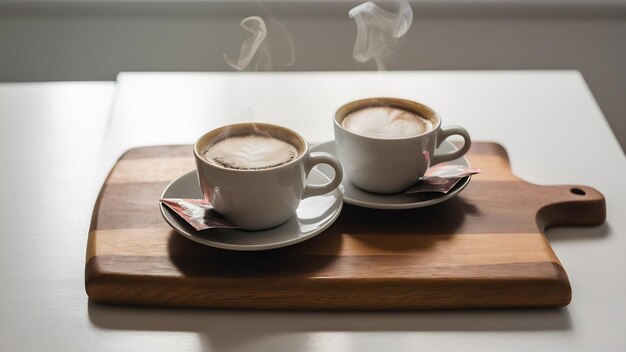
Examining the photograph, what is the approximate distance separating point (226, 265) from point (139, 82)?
741mm

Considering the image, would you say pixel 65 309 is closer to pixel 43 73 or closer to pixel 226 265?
pixel 226 265

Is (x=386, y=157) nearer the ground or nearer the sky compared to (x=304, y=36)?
nearer the sky

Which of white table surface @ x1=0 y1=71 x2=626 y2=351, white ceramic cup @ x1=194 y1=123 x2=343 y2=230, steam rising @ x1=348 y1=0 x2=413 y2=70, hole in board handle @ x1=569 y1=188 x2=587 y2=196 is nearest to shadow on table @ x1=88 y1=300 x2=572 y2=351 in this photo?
white table surface @ x1=0 y1=71 x2=626 y2=351

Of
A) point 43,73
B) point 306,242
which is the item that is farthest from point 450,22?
point 306,242

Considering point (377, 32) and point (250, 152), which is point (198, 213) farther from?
point (377, 32)

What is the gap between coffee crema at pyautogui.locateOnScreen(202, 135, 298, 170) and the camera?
0.84 metres

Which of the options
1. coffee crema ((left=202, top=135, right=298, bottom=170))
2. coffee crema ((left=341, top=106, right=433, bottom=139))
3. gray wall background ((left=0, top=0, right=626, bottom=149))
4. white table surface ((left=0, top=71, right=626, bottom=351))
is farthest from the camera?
gray wall background ((left=0, top=0, right=626, bottom=149))

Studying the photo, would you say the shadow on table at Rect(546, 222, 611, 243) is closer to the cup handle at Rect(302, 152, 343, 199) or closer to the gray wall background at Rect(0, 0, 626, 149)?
the cup handle at Rect(302, 152, 343, 199)

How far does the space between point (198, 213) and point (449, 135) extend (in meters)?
0.35

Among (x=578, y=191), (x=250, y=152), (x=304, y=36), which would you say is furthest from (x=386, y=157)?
(x=304, y=36)

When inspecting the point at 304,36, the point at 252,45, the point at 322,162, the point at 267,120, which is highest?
the point at 252,45

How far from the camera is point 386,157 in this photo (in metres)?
0.91

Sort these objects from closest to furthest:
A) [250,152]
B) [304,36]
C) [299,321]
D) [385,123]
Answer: [299,321]
[250,152]
[385,123]
[304,36]

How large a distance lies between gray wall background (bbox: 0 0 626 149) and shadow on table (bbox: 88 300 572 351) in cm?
151
